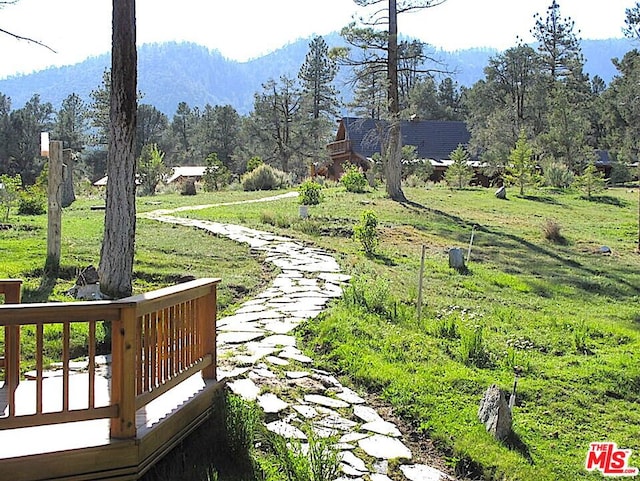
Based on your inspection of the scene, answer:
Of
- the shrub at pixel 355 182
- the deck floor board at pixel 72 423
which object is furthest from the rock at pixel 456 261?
the shrub at pixel 355 182

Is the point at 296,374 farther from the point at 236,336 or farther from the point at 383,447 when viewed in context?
the point at 383,447

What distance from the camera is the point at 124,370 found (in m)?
3.33

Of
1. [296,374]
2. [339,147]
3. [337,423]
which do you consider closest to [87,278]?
[296,374]

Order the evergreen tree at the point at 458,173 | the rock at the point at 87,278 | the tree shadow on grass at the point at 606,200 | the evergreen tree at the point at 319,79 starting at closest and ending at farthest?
the rock at the point at 87,278 < the tree shadow on grass at the point at 606,200 < the evergreen tree at the point at 458,173 < the evergreen tree at the point at 319,79

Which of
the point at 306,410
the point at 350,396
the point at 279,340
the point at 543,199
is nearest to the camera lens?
the point at 306,410

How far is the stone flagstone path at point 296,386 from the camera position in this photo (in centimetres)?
409

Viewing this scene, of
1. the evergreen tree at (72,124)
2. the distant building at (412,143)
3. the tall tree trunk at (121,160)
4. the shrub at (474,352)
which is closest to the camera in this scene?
the shrub at (474,352)

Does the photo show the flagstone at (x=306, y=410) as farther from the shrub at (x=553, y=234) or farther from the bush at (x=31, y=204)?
the bush at (x=31, y=204)

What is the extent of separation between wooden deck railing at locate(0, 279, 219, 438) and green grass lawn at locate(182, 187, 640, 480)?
5.54 ft

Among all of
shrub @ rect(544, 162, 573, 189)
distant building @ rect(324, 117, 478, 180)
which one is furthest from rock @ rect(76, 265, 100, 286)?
distant building @ rect(324, 117, 478, 180)

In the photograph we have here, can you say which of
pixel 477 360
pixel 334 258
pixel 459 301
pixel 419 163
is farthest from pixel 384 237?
pixel 419 163

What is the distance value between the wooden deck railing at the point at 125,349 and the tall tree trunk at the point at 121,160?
264cm

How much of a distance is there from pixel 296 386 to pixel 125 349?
201cm

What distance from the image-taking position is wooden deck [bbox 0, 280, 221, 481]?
10.4 feet
